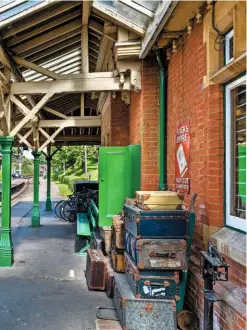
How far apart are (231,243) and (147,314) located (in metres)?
1.26

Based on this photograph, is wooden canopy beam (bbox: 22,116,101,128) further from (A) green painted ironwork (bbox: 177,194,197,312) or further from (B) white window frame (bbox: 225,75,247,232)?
(B) white window frame (bbox: 225,75,247,232)

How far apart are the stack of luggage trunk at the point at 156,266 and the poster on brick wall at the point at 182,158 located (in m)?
0.67

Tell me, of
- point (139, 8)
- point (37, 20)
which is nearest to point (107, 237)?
point (139, 8)

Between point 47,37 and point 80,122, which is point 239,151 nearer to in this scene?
point 47,37

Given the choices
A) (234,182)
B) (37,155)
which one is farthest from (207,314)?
(37,155)

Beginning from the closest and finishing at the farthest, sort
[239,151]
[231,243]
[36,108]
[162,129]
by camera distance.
→ [231,243], [239,151], [162,129], [36,108]

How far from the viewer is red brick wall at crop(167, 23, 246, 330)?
321cm

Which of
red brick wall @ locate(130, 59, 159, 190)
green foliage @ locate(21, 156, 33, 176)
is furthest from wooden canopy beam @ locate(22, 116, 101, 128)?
green foliage @ locate(21, 156, 33, 176)

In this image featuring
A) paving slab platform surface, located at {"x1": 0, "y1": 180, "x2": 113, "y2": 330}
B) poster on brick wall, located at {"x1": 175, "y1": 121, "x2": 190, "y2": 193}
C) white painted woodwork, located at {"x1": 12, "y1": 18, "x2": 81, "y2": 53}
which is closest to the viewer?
paving slab platform surface, located at {"x1": 0, "y1": 180, "x2": 113, "y2": 330}

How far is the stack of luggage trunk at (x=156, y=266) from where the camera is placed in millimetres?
3631

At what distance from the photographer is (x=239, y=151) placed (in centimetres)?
332

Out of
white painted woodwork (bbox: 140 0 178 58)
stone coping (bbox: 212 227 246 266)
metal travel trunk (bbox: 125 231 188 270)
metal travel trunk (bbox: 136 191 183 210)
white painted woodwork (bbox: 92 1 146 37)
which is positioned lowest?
metal travel trunk (bbox: 125 231 188 270)

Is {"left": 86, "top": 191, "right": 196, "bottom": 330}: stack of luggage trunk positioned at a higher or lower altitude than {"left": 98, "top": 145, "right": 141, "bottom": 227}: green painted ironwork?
lower

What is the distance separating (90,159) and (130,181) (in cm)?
4269
